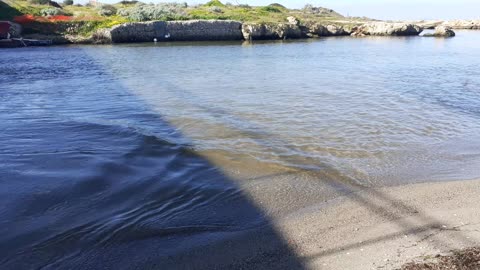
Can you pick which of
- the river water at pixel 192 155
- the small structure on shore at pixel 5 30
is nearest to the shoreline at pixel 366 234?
the river water at pixel 192 155

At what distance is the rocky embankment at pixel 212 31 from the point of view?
4597cm

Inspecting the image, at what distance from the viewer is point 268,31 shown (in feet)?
173

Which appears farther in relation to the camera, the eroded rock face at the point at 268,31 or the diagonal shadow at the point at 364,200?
the eroded rock face at the point at 268,31

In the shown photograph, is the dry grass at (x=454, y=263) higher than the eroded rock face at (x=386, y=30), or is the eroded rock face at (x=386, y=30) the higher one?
the eroded rock face at (x=386, y=30)

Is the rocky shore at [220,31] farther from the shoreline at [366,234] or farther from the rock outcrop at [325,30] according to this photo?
the shoreline at [366,234]

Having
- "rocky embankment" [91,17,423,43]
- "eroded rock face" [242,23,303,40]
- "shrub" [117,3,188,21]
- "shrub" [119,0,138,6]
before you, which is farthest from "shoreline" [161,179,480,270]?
"shrub" [119,0,138,6]

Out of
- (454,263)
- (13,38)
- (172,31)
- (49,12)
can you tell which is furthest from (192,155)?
(49,12)

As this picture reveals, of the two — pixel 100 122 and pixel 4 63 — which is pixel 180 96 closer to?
pixel 100 122

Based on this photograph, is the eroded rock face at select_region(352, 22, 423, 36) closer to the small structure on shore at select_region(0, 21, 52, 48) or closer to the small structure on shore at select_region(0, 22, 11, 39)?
the small structure on shore at select_region(0, 21, 52, 48)

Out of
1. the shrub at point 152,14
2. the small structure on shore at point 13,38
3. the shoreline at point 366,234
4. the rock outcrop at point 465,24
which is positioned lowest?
the shoreline at point 366,234

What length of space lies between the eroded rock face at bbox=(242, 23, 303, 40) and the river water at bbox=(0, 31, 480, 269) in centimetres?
3547

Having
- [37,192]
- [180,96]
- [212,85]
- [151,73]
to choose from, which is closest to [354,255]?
[37,192]

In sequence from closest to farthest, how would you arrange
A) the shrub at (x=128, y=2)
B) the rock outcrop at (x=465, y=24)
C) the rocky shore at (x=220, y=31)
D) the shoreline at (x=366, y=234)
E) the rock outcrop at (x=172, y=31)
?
1. the shoreline at (x=366, y=234)
2. the rocky shore at (x=220, y=31)
3. the rock outcrop at (x=172, y=31)
4. the shrub at (x=128, y=2)
5. the rock outcrop at (x=465, y=24)

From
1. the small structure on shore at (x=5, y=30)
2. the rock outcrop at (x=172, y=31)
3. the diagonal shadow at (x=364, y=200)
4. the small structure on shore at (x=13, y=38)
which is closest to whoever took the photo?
the diagonal shadow at (x=364, y=200)
